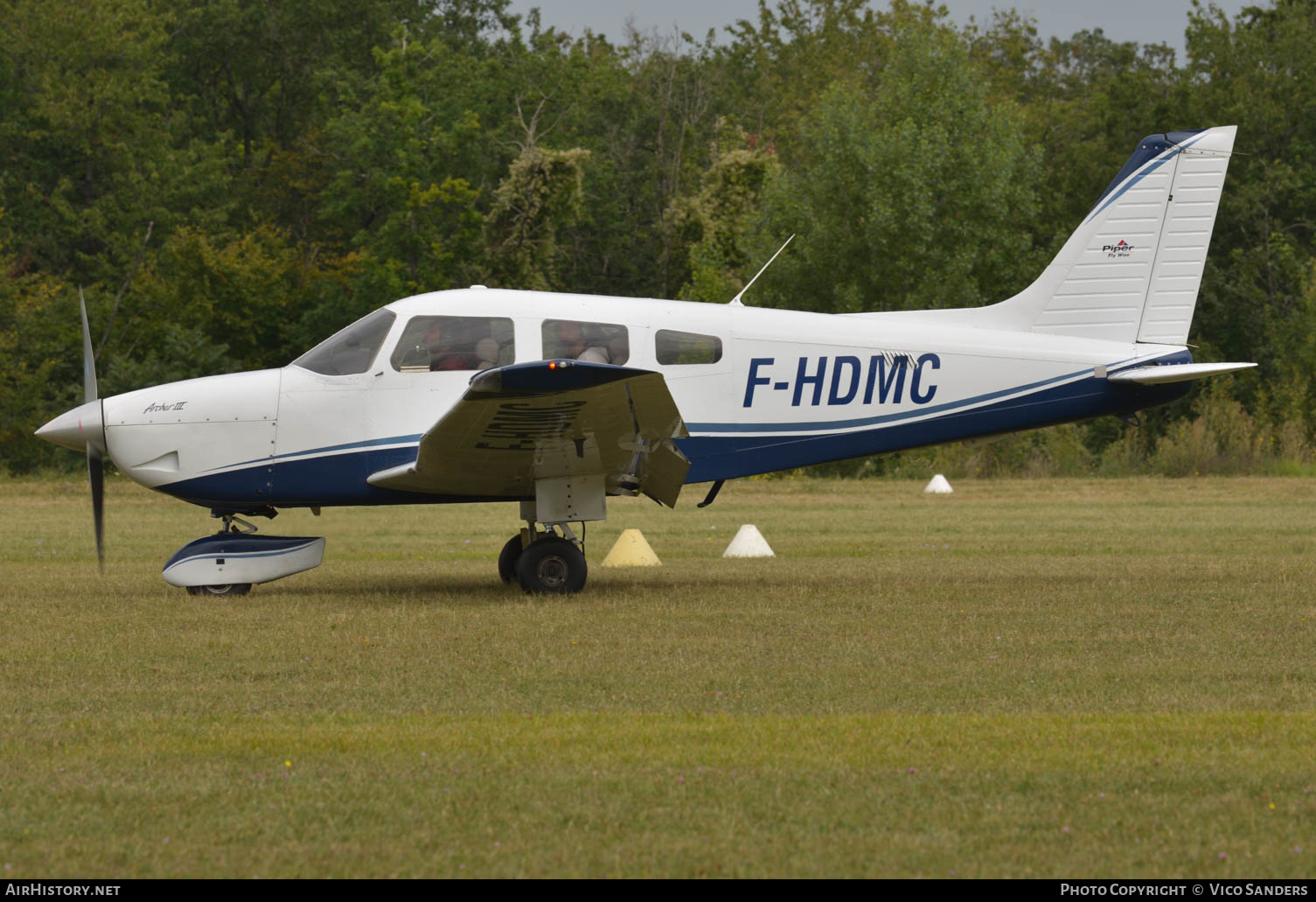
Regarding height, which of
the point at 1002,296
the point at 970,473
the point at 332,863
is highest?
the point at 332,863

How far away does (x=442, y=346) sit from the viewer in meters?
11.4

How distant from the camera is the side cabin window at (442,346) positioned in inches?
450

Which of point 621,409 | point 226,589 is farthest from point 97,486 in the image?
point 621,409

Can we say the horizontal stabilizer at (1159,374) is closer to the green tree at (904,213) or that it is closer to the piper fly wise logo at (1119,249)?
the piper fly wise logo at (1119,249)

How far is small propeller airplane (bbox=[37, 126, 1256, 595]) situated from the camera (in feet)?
37.2

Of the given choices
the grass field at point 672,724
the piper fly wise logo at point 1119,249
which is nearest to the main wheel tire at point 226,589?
the grass field at point 672,724

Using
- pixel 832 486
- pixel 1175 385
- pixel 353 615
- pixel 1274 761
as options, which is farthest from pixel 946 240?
pixel 1274 761

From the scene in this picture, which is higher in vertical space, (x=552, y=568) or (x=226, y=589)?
(x=552, y=568)

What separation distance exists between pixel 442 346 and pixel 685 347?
1999mm

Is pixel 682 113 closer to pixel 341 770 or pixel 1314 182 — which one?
pixel 1314 182

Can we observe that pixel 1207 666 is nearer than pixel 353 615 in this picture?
Yes

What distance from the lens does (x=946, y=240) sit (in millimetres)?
38781

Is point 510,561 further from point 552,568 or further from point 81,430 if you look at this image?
point 81,430

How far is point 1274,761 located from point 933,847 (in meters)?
1.95
